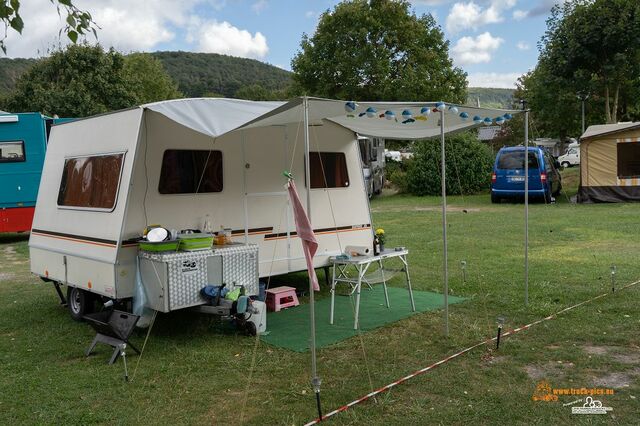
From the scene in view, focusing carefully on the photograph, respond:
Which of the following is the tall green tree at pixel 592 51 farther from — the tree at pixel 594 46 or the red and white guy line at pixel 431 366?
the red and white guy line at pixel 431 366

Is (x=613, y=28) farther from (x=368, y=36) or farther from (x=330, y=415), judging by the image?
(x=330, y=415)

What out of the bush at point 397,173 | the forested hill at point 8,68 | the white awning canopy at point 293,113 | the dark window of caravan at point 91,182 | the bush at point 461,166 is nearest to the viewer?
the white awning canopy at point 293,113

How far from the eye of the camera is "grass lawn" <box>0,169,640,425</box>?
12.2ft

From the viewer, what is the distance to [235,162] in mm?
6230

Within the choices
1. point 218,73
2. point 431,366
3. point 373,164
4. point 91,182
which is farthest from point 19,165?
point 218,73

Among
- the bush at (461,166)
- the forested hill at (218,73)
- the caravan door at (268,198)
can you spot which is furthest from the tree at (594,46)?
the forested hill at (218,73)

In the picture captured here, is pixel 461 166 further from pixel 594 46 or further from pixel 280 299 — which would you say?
pixel 280 299

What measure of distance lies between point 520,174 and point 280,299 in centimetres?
1144

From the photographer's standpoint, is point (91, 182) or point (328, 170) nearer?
point (91, 182)

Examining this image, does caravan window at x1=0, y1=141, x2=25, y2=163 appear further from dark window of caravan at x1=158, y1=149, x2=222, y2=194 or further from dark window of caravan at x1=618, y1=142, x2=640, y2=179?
dark window of caravan at x1=618, y1=142, x2=640, y2=179

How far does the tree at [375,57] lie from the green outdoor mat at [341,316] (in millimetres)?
19592

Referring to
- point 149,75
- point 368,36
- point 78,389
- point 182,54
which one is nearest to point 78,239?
point 78,389

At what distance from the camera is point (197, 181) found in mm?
5910

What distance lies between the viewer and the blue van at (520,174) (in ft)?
51.5
